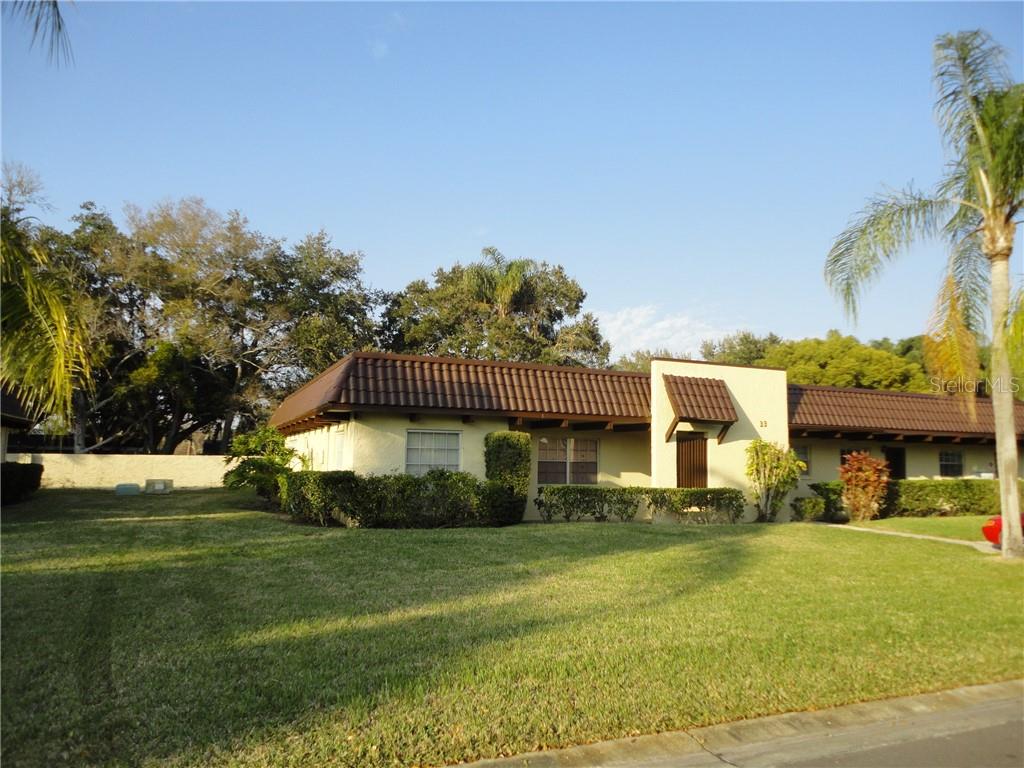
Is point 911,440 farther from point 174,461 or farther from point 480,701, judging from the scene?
point 174,461

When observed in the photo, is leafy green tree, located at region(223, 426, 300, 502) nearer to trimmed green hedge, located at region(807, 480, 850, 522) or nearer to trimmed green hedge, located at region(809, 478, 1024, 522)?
trimmed green hedge, located at region(807, 480, 850, 522)

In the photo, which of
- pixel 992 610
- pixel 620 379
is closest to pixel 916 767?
pixel 992 610

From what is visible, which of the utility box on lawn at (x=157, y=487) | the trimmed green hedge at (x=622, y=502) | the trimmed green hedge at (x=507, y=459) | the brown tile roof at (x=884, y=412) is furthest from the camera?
the utility box on lawn at (x=157, y=487)

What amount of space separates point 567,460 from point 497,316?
19753 mm

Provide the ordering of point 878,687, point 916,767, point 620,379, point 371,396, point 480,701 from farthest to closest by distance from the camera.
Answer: point 620,379 < point 371,396 < point 878,687 < point 480,701 < point 916,767

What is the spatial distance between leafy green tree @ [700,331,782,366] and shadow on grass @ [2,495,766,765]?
39.7m

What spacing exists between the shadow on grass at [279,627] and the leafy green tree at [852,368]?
29248mm

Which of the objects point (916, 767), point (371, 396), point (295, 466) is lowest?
point (916, 767)

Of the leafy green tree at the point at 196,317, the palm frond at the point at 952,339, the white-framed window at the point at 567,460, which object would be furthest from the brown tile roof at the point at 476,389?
the leafy green tree at the point at 196,317

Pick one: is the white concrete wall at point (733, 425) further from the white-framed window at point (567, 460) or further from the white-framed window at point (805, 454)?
the white-framed window at point (805, 454)

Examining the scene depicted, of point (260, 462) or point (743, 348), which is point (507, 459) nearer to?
point (260, 462)

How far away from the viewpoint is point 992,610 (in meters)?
8.39

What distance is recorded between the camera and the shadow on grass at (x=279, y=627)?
4609mm

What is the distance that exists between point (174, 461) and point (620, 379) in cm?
2146
